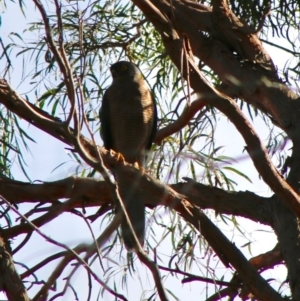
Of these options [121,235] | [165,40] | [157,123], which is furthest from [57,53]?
[157,123]

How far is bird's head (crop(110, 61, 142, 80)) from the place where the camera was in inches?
172

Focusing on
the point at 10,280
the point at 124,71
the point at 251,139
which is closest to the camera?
the point at 10,280

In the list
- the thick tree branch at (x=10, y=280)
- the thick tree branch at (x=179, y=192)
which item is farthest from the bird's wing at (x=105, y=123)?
the thick tree branch at (x=10, y=280)

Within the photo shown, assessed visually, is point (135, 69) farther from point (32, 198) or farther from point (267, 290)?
point (267, 290)

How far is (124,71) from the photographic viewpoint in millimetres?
4445

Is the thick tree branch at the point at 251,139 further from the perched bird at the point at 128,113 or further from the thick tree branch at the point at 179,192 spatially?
the perched bird at the point at 128,113

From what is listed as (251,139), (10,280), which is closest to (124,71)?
(251,139)

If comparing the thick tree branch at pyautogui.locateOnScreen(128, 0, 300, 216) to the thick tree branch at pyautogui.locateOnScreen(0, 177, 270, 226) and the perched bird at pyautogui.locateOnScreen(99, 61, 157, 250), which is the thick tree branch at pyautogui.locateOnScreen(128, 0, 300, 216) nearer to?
the thick tree branch at pyautogui.locateOnScreen(0, 177, 270, 226)

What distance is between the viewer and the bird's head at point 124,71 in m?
4.38

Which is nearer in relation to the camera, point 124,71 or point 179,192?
point 179,192

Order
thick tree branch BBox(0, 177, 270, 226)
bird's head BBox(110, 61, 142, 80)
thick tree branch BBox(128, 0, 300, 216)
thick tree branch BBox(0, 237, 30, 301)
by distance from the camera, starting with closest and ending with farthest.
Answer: thick tree branch BBox(0, 237, 30, 301), thick tree branch BBox(128, 0, 300, 216), thick tree branch BBox(0, 177, 270, 226), bird's head BBox(110, 61, 142, 80)

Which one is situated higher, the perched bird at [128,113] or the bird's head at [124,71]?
the bird's head at [124,71]

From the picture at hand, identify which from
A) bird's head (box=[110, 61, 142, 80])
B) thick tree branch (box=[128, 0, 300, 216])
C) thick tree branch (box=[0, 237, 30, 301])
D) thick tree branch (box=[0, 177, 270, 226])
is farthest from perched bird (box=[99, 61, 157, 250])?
thick tree branch (box=[0, 237, 30, 301])

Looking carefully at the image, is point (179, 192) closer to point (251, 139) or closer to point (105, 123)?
point (251, 139)
